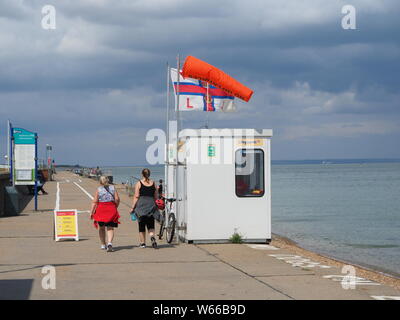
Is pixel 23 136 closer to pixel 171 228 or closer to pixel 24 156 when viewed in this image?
pixel 24 156

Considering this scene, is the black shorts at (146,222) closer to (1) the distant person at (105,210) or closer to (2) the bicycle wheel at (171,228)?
(1) the distant person at (105,210)

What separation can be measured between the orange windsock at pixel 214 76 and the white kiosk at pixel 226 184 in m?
1.21

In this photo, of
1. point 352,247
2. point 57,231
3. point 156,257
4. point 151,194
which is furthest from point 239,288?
point 352,247

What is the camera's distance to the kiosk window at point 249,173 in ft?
51.7

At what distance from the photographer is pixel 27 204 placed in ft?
105

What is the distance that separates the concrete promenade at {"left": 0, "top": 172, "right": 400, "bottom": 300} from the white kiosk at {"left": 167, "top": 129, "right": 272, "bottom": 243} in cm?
56

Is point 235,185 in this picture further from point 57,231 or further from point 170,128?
point 57,231

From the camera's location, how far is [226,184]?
15734 mm

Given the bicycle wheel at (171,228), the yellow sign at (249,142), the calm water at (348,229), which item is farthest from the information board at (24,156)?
the yellow sign at (249,142)

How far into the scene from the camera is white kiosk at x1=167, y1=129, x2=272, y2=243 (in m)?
15.6

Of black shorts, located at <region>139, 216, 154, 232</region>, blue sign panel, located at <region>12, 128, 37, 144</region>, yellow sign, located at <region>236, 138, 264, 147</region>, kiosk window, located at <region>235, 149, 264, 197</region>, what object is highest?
blue sign panel, located at <region>12, 128, 37, 144</region>

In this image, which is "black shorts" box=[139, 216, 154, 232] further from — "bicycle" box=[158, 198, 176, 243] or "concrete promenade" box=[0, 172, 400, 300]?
"bicycle" box=[158, 198, 176, 243]

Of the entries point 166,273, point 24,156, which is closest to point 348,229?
point 24,156

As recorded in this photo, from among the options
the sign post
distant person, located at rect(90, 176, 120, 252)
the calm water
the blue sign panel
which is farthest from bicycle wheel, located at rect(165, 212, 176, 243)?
the blue sign panel
